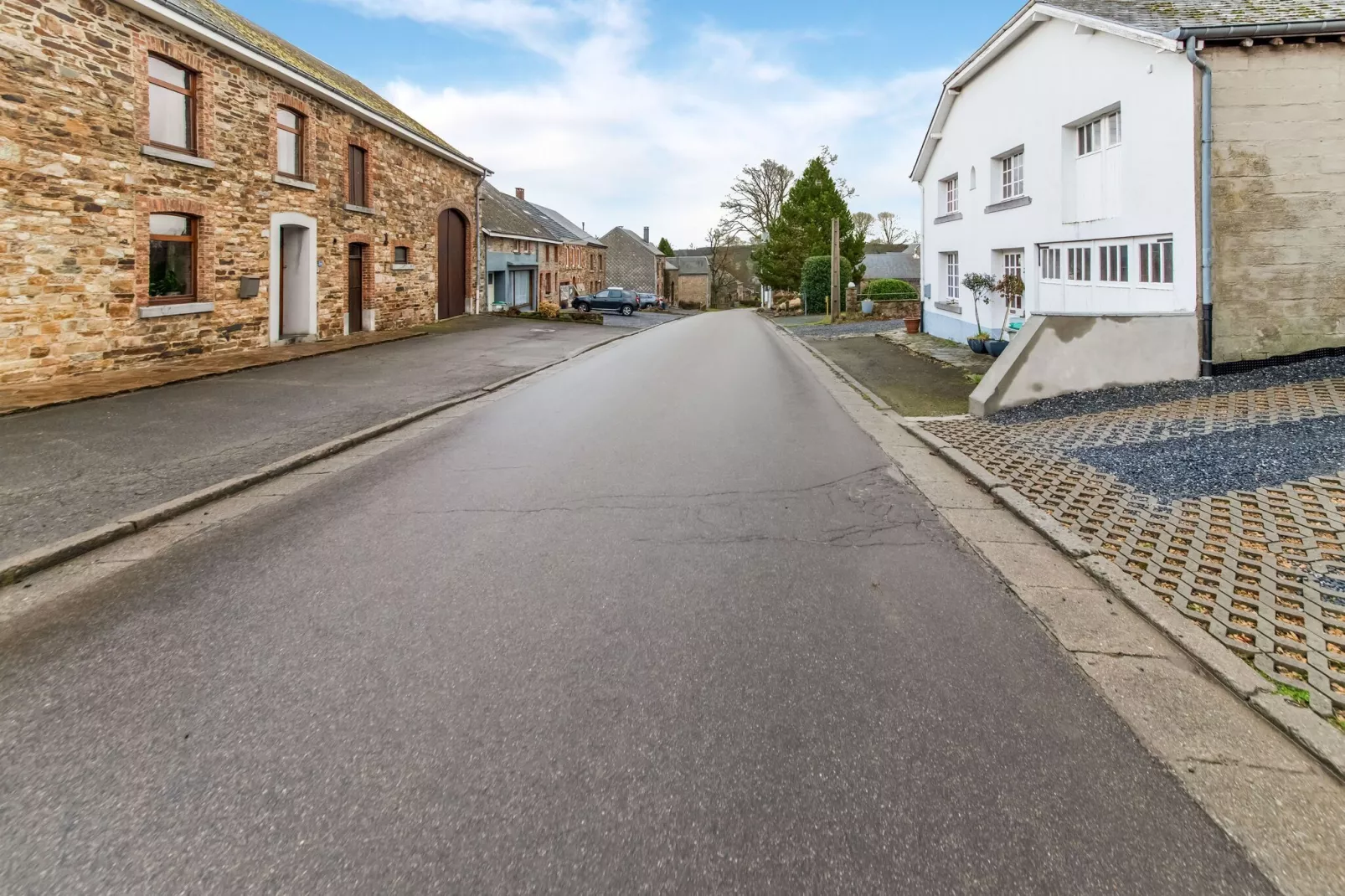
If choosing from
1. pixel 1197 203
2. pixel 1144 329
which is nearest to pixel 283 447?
pixel 1144 329

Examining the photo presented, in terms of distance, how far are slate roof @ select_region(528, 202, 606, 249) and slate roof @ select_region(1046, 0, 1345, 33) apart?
1643 inches

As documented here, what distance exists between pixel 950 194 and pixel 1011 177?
4.98 metres

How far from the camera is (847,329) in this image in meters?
28.9

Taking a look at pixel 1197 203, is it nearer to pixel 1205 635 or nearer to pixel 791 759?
pixel 1205 635

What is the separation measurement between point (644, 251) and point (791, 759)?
77502 mm

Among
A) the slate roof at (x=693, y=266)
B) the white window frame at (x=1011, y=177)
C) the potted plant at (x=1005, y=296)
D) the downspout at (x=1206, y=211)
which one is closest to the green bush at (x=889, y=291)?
the white window frame at (x=1011, y=177)

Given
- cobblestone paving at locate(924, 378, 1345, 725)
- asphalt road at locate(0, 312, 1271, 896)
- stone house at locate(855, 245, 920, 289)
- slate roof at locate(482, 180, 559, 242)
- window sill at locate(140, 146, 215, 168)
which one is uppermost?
stone house at locate(855, 245, 920, 289)

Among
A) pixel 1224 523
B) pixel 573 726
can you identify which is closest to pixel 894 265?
pixel 1224 523

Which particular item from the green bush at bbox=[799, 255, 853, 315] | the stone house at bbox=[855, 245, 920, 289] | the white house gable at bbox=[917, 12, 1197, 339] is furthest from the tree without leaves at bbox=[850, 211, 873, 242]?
the white house gable at bbox=[917, 12, 1197, 339]

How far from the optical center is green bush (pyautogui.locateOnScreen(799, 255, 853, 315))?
4425cm

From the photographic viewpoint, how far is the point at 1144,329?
10.4 metres

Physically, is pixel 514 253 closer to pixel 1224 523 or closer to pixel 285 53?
pixel 285 53

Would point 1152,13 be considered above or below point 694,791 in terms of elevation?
above

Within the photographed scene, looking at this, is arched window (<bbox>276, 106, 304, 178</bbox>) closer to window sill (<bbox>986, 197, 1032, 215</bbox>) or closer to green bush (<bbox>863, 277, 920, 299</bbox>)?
window sill (<bbox>986, 197, 1032, 215</bbox>)
